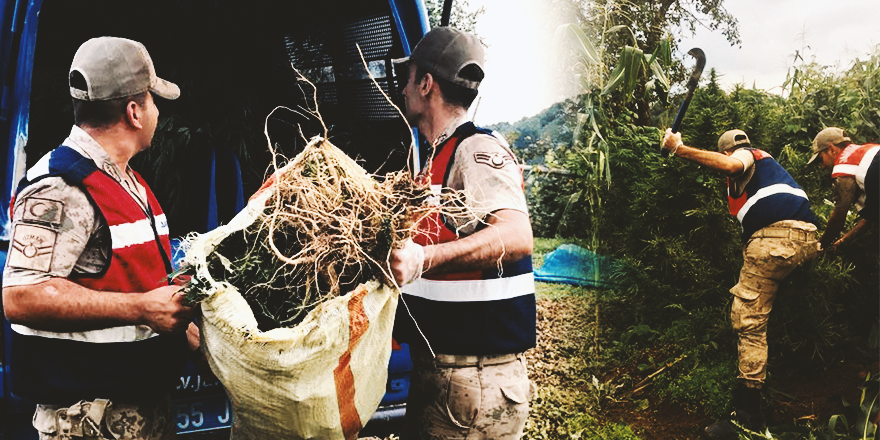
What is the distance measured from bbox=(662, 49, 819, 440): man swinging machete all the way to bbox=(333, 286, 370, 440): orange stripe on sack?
3.23m

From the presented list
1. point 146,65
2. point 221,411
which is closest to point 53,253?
point 146,65

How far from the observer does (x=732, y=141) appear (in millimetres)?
4238

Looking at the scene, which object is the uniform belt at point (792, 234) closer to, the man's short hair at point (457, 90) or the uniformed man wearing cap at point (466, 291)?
the uniformed man wearing cap at point (466, 291)

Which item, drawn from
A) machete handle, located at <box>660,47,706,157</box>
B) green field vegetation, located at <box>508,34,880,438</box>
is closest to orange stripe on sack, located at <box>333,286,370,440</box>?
green field vegetation, located at <box>508,34,880,438</box>

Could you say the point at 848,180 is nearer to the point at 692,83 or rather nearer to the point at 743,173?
the point at 743,173

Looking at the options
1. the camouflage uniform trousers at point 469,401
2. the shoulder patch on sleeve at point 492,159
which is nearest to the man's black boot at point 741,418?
the camouflage uniform trousers at point 469,401

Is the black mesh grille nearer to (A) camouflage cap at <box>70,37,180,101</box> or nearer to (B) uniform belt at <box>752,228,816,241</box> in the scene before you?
(A) camouflage cap at <box>70,37,180,101</box>

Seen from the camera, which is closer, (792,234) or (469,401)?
(469,401)

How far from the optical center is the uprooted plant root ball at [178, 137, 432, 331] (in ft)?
4.67

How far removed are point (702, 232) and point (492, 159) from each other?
3.45 m

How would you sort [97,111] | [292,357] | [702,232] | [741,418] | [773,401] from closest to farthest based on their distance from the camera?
1. [292,357]
2. [97,111]
3. [741,418]
4. [773,401]
5. [702,232]

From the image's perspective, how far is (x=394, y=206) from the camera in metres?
1.46

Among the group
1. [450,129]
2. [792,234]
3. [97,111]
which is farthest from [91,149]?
[792,234]

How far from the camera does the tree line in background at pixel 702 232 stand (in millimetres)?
4285
